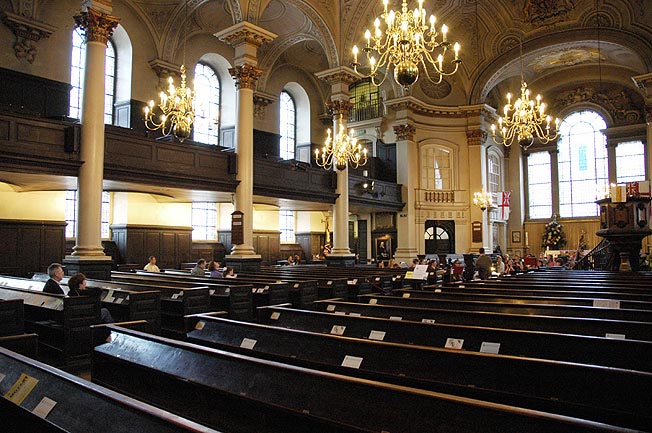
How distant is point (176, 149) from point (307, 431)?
39.5 ft

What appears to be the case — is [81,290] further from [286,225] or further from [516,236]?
[516,236]

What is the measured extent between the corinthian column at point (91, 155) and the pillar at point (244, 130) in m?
4.17

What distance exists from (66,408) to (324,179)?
53.2 ft

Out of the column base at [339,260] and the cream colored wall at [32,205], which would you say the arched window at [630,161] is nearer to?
the column base at [339,260]

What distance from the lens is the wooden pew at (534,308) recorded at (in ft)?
16.7

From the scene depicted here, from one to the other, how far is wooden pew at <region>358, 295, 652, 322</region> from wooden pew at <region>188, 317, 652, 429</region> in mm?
2619

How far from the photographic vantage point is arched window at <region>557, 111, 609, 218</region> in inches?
1028

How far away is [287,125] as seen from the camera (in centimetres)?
2364

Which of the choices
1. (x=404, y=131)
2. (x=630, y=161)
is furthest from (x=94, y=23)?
(x=630, y=161)

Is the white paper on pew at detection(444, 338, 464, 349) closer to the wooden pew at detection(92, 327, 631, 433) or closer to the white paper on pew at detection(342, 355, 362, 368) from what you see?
the white paper on pew at detection(342, 355, 362, 368)

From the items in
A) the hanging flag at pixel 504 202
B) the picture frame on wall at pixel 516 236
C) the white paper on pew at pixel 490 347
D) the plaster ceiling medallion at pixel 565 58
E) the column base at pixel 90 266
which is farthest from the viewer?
the picture frame on wall at pixel 516 236

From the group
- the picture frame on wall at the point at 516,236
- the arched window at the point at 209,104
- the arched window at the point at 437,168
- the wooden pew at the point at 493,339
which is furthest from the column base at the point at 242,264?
the picture frame on wall at the point at 516,236

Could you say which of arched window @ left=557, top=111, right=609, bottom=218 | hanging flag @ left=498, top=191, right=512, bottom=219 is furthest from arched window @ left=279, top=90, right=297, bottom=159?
arched window @ left=557, top=111, right=609, bottom=218

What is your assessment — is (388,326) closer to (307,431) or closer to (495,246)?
(307,431)
